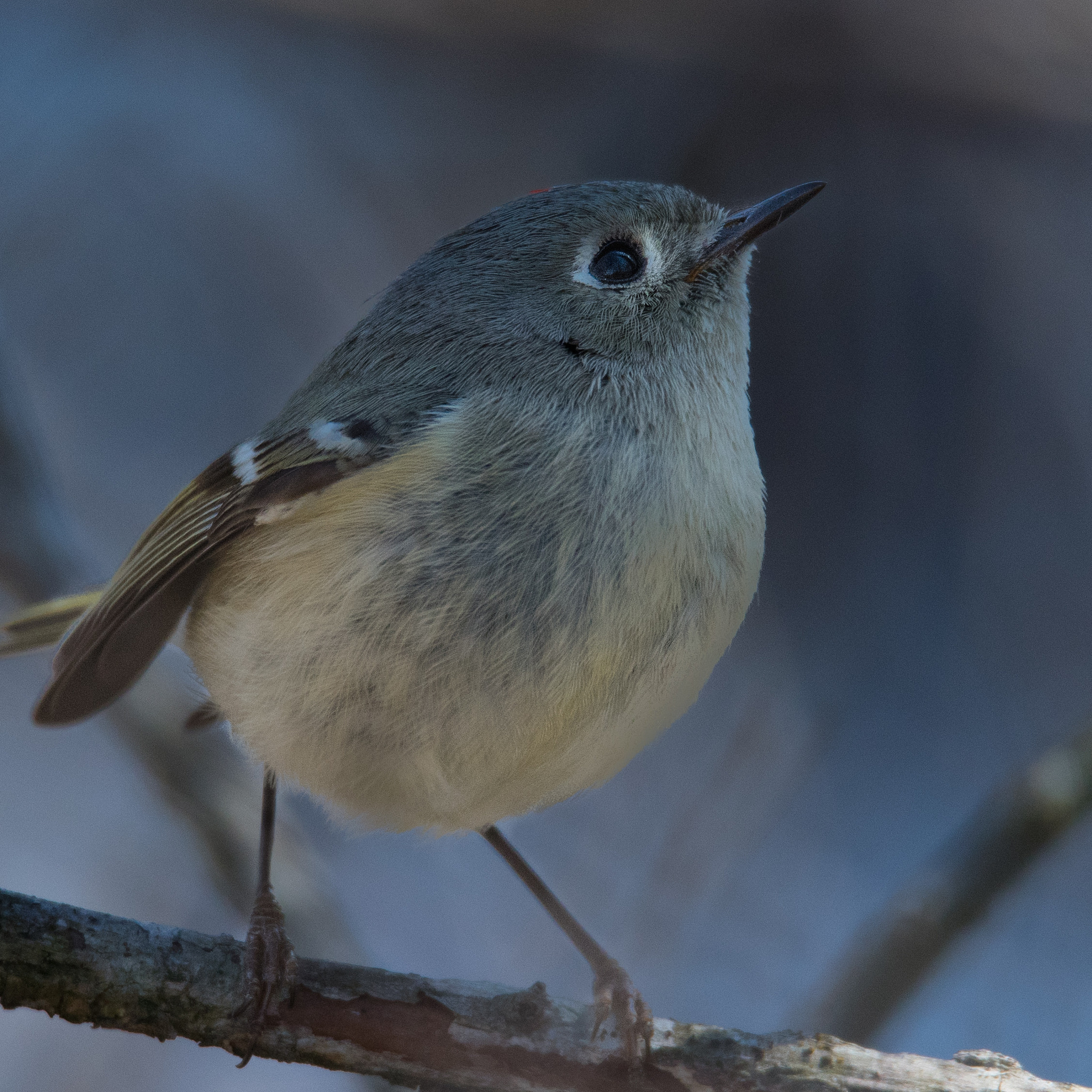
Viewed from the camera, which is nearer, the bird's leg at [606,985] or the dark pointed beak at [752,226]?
the bird's leg at [606,985]

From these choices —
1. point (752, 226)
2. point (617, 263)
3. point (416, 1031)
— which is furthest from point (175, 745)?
point (752, 226)

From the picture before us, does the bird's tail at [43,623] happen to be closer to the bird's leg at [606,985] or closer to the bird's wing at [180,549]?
the bird's wing at [180,549]

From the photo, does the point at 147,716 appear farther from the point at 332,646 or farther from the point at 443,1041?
the point at 443,1041

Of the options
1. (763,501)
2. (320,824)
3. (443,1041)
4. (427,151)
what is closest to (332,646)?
(443,1041)

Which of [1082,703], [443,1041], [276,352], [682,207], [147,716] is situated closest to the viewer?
[443,1041]

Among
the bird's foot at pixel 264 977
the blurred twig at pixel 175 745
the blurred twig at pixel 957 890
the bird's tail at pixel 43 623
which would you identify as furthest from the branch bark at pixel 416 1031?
the bird's tail at pixel 43 623

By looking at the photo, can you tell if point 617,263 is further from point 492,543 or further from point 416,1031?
point 416,1031

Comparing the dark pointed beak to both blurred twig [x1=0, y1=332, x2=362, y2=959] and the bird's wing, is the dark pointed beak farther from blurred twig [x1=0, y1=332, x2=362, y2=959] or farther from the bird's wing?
blurred twig [x1=0, y1=332, x2=362, y2=959]
